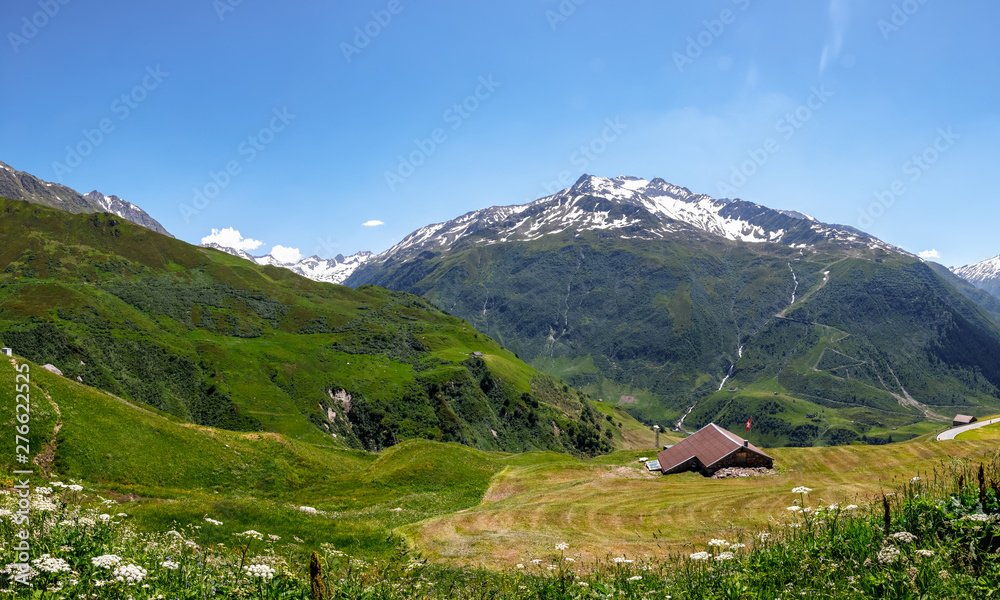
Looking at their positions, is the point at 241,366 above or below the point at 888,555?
above

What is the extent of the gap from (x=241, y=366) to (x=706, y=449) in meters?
136

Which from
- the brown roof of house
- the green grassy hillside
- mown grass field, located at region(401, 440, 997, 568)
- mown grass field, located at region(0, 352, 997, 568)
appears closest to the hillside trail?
mown grass field, located at region(0, 352, 997, 568)

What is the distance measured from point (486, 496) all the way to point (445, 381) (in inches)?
5044

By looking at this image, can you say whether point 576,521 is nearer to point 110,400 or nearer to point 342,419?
point 110,400

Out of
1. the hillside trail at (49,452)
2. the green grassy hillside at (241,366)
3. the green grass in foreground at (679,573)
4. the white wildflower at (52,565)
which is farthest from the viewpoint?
the green grassy hillside at (241,366)

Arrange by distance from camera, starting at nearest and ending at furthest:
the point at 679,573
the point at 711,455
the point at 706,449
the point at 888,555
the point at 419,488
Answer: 1. the point at 888,555
2. the point at 679,573
3. the point at 419,488
4. the point at 711,455
5. the point at 706,449

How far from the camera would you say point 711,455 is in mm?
52750

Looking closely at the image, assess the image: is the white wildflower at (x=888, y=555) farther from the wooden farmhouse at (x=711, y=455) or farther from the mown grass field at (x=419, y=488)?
the wooden farmhouse at (x=711, y=455)

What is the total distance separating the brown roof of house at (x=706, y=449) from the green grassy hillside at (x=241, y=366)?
90451mm

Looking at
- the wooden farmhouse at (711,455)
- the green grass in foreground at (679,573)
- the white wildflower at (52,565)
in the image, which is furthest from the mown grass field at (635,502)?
the white wildflower at (52,565)

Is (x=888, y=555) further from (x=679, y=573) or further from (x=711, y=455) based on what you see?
(x=711, y=455)

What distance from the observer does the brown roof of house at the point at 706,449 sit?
52003mm

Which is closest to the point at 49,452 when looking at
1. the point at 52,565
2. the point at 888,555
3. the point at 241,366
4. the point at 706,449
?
the point at 52,565

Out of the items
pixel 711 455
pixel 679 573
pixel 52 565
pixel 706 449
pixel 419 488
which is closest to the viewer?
pixel 52 565
